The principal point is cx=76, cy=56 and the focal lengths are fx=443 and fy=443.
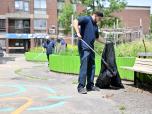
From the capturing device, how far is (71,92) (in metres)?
10.8

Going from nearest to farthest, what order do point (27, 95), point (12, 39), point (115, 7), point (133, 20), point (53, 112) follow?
point (53, 112) < point (27, 95) < point (115, 7) < point (12, 39) < point (133, 20)

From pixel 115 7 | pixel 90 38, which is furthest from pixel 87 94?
pixel 115 7

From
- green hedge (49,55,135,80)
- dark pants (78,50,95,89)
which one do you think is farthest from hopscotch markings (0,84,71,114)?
green hedge (49,55,135,80)

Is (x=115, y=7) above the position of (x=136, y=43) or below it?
above

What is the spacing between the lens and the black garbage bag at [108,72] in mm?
11095

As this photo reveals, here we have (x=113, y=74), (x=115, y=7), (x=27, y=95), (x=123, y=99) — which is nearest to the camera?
(x=123, y=99)

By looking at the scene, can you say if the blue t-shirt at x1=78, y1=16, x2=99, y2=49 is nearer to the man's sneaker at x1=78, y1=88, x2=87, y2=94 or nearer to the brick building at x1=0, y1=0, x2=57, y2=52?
the man's sneaker at x1=78, y1=88, x2=87, y2=94

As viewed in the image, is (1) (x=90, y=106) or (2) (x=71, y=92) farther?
(2) (x=71, y=92)

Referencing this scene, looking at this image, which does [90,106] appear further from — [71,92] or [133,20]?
[133,20]

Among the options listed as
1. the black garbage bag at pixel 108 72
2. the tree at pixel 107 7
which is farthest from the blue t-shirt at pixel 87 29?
the tree at pixel 107 7

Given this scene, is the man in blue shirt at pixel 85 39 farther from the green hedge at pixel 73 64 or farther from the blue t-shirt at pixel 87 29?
the green hedge at pixel 73 64

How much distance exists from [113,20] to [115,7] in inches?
79.5

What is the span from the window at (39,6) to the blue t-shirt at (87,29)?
69.9 meters

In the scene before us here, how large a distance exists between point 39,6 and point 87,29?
231ft
